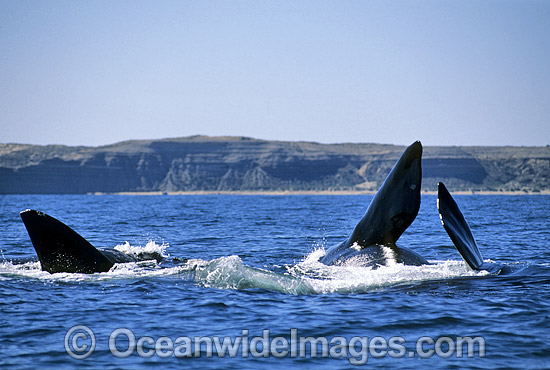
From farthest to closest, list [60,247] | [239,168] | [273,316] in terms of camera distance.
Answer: [239,168] → [60,247] → [273,316]

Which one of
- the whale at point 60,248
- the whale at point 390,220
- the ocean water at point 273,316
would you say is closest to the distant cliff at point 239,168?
the whale at point 60,248

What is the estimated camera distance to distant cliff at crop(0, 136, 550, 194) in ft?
552

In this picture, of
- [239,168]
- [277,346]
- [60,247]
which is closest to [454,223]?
[277,346]

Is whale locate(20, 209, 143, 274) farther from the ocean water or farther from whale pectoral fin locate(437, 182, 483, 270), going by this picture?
whale pectoral fin locate(437, 182, 483, 270)

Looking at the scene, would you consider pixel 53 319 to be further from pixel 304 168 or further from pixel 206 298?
pixel 304 168

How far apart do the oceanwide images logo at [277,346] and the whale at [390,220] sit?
12.0 ft

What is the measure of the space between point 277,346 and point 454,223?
4.39m

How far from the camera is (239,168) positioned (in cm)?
18875

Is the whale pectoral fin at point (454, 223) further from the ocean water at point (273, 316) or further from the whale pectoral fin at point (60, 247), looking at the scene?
the whale pectoral fin at point (60, 247)

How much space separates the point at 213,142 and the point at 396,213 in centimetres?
18939

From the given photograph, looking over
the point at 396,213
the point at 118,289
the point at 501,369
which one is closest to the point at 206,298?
the point at 118,289

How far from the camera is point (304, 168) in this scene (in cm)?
18800

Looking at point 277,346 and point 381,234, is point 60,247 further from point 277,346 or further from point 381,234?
point 381,234

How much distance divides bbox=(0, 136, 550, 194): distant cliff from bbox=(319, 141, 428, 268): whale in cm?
16079
